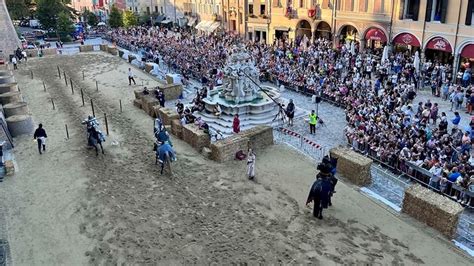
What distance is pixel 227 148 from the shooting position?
1727cm

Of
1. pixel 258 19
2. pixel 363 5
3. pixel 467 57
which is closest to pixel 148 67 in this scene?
pixel 258 19

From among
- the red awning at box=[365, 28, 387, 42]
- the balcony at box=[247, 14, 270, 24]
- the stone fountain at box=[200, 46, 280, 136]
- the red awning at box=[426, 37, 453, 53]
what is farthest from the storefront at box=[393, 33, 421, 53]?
the balcony at box=[247, 14, 270, 24]

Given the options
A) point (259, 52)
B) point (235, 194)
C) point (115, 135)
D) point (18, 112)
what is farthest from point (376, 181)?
point (259, 52)

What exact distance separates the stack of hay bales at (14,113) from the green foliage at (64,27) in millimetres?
29794

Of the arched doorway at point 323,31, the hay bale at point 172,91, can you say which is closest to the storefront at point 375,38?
the arched doorway at point 323,31

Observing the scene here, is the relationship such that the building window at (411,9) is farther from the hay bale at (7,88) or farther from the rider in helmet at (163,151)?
the hay bale at (7,88)

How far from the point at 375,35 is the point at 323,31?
21.6 feet

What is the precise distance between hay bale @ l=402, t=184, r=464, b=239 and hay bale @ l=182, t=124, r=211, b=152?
847 cm

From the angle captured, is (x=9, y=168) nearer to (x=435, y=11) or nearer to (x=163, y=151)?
(x=163, y=151)

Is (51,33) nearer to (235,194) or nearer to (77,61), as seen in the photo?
(77,61)

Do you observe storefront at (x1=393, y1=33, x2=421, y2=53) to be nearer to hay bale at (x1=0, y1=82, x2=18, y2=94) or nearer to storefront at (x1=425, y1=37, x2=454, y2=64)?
storefront at (x1=425, y1=37, x2=454, y2=64)

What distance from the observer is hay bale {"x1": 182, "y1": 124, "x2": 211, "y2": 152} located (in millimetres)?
18386

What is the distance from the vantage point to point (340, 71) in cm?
2922

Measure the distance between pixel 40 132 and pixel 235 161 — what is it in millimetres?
8284
